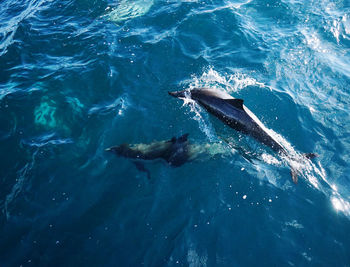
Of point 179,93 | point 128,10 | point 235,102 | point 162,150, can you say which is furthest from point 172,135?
point 128,10

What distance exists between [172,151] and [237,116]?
2287mm

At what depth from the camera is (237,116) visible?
23.4 ft

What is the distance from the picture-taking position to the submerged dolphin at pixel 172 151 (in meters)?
7.07

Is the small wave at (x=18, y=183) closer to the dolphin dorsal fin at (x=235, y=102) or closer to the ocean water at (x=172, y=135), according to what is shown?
the ocean water at (x=172, y=135)

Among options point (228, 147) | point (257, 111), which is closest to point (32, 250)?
point (228, 147)

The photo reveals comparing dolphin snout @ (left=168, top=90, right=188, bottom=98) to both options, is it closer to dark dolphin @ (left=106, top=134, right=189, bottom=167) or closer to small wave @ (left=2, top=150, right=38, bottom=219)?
dark dolphin @ (left=106, top=134, right=189, bottom=167)

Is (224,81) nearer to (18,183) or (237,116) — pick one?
(237,116)

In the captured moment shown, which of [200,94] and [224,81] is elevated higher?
[200,94]

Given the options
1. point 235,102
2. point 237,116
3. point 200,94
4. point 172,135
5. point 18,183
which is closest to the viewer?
point 18,183

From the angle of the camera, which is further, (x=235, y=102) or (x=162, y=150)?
(x=162, y=150)

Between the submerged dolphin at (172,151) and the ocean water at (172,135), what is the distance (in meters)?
0.22

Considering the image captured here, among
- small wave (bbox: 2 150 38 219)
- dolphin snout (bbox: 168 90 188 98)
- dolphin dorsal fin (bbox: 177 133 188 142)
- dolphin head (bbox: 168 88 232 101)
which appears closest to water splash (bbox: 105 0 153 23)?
dolphin snout (bbox: 168 90 188 98)

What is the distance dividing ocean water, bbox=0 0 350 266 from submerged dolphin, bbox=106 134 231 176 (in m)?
0.22

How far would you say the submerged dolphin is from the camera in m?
7.07
